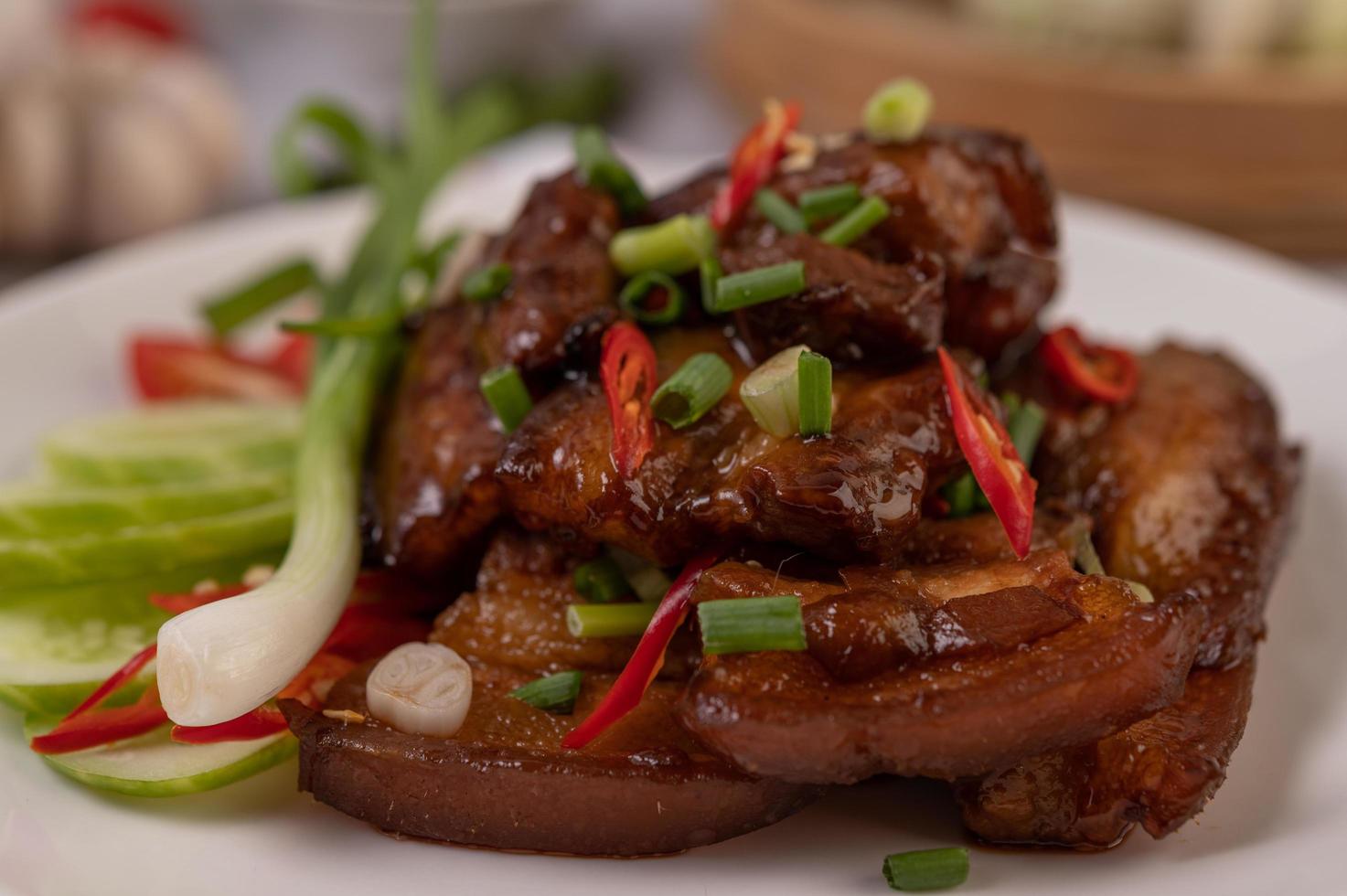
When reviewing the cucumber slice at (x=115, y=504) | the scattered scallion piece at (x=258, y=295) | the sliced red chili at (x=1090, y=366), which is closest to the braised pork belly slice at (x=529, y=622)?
the cucumber slice at (x=115, y=504)

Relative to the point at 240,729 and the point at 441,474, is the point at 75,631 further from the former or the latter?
the point at 441,474

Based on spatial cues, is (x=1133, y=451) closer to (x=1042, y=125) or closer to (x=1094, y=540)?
(x=1094, y=540)

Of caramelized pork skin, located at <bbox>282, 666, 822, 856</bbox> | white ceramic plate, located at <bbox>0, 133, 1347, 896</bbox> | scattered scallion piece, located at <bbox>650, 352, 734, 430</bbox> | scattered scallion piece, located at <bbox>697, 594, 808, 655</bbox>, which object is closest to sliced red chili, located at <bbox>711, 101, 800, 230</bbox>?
scattered scallion piece, located at <bbox>650, 352, 734, 430</bbox>

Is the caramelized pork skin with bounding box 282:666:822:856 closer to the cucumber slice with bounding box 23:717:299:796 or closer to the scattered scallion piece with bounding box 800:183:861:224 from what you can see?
the cucumber slice with bounding box 23:717:299:796

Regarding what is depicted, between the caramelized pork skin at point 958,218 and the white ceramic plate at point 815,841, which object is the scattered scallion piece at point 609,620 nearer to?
the white ceramic plate at point 815,841

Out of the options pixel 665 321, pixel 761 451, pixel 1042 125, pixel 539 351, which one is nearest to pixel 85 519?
pixel 539 351

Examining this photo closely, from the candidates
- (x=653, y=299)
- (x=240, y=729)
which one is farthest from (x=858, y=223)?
(x=240, y=729)
